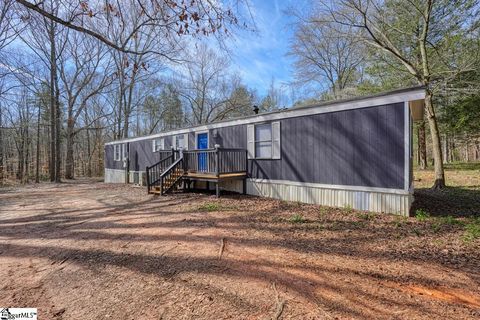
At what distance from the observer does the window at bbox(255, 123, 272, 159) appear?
881 cm

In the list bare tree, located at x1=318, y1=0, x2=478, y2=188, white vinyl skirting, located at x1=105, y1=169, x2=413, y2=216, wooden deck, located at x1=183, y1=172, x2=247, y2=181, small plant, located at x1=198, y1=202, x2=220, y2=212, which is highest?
bare tree, located at x1=318, y1=0, x2=478, y2=188

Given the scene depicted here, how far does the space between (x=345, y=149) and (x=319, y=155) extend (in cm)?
79

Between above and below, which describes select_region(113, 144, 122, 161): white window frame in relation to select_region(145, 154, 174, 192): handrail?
above

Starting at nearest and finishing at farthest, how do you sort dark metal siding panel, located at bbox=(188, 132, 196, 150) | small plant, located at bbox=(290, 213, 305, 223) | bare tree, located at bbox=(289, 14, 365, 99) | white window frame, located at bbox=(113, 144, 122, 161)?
small plant, located at bbox=(290, 213, 305, 223) < dark metal siding panel, located at bbox=(188, 132, 196, 150) < white window frame, located at bbox=(113, 144, 122, 161) < bare tree, located at bbox=(289, 14, 365, 99)

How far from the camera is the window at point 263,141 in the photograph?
8812 mm

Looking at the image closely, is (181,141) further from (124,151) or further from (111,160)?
(111,160)

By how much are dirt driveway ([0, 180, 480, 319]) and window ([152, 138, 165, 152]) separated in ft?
26.4

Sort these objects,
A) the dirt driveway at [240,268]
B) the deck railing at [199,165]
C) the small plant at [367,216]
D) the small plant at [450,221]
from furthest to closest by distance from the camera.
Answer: the deck railing at [199,165] → the small plant at [367,216] → the small plant at [450,221] → the dirt driveway at [240,268]

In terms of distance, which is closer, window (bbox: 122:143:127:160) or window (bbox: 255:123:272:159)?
window (bbox: 255:123:272:159)

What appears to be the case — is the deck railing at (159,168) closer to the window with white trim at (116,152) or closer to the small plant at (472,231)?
the window with white trim at (116,152)

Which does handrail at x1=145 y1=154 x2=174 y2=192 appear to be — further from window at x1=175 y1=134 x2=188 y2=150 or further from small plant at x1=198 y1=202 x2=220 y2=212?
small plant at x1=198 y1=202 x2=220 y2=212

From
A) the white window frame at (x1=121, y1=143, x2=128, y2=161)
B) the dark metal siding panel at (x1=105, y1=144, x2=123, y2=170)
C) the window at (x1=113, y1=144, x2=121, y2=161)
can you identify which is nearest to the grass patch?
the white window frame at (x1=121, y1=143, x2=128, y2=161)

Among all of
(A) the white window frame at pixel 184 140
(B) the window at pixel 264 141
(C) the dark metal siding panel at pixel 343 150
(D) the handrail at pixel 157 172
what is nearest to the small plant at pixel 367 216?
(C) the dark metal siding panel at pixel 343 150

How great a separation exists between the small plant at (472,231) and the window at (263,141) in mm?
5387
